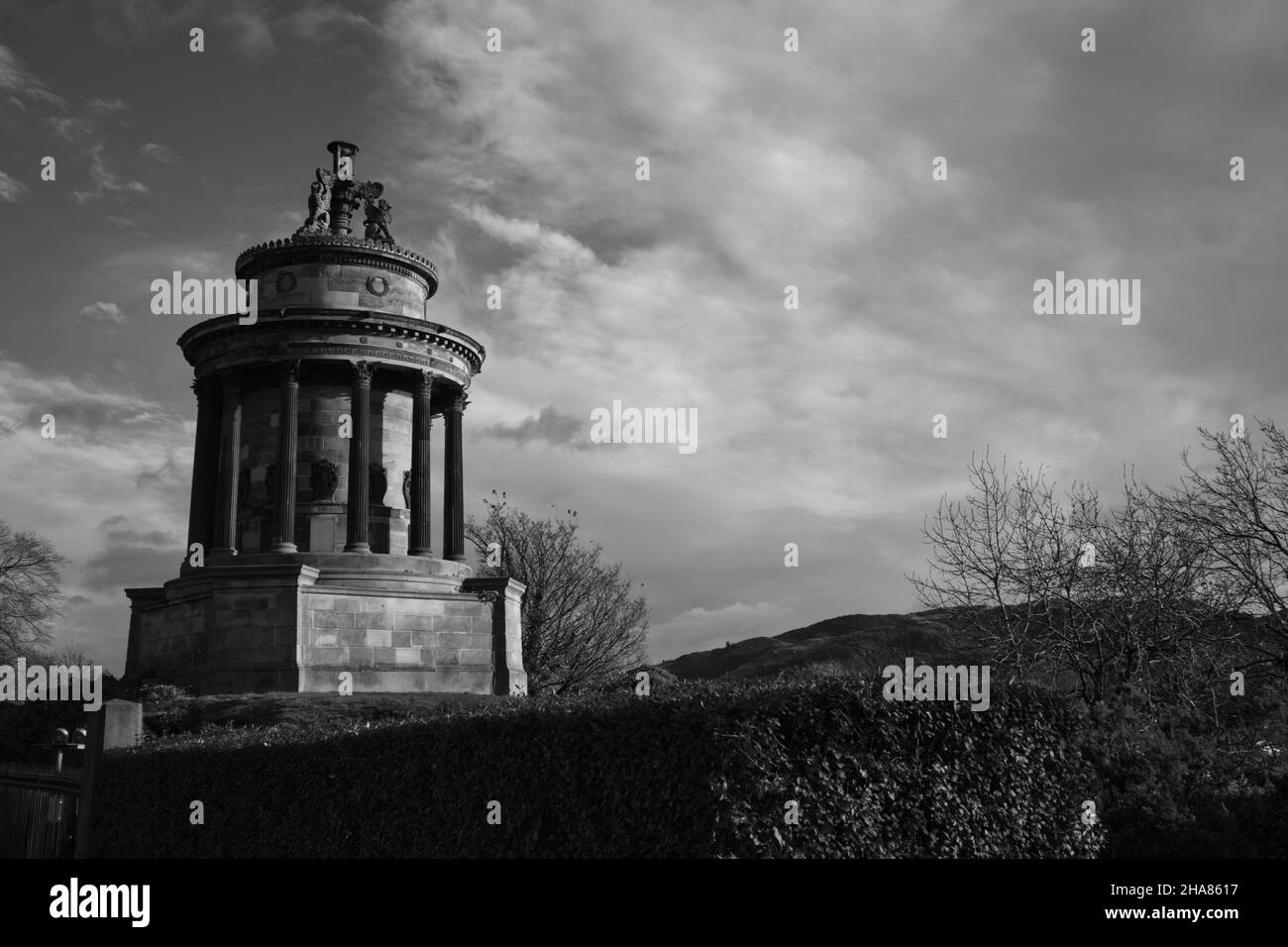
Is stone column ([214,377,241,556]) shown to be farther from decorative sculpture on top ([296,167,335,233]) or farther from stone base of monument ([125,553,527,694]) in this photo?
decorative sculpture on top ([296,167,335,233])

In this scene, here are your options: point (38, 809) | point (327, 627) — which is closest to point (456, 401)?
point (327, 627)

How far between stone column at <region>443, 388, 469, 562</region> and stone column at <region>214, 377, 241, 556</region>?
721 centimetres

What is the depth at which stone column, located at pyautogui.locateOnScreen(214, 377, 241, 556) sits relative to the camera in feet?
129

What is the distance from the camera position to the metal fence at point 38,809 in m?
20.8

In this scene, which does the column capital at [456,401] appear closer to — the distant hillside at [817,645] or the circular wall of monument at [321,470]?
the circular wall of monument at [321,470]

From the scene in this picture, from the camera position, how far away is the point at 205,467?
41906mm

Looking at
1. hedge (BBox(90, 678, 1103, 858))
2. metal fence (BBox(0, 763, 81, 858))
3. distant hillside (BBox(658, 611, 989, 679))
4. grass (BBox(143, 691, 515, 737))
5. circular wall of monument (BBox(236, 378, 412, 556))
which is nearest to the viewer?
hedge (BBox(90, 678, 1103, 858))

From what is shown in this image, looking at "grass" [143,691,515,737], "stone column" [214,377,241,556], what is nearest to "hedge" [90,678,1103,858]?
"grass" [143,691,515,737]

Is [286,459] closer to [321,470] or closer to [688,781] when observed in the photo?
[321,470]

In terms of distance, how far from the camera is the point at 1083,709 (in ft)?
48.2

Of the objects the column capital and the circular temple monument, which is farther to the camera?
the column capital

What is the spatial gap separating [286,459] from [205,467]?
16.8ft

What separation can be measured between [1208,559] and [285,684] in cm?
2543
